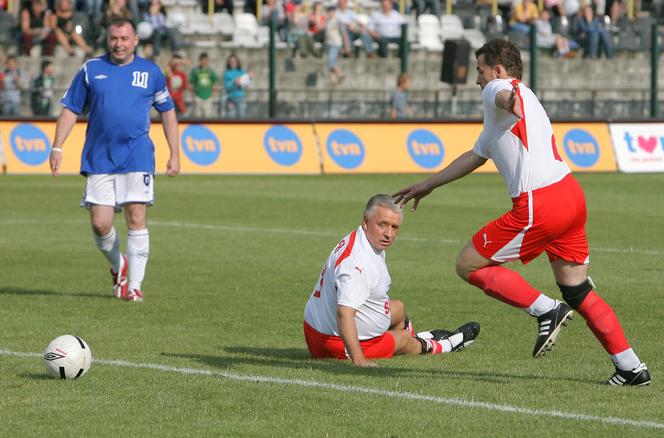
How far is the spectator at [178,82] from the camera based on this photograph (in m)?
29.2

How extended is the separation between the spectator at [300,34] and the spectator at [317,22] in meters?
0.15

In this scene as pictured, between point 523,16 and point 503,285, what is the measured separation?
30.4 m

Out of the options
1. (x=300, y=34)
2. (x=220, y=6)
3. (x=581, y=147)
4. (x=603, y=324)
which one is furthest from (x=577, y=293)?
(x=220, y=6)

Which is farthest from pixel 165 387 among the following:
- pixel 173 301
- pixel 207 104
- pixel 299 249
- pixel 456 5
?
pixel 456 5

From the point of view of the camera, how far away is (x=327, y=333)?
8352mm

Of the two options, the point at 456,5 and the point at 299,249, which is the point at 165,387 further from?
the point at 456,5

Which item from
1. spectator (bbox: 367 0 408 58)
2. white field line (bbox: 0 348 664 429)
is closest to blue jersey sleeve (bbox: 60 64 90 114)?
white field line (bbox: 0 348 664 429)

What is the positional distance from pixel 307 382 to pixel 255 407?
0.70 m

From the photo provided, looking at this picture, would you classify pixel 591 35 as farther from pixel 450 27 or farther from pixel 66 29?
pixel 66 29

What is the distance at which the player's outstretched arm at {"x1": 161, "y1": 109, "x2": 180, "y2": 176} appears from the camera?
11.4 meters

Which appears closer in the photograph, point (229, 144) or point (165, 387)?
point (165, 387)

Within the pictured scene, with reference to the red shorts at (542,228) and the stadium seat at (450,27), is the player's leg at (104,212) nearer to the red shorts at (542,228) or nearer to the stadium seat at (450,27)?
the red shorts at (542,228)

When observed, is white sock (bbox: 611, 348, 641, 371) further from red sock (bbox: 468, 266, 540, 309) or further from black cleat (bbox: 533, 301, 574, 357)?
red sock (bbox: 468, 266, 540, 309)

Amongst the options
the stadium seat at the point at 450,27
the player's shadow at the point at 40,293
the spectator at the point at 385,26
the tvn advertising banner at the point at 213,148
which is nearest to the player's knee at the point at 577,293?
the player's shadow at the point at 40,293
